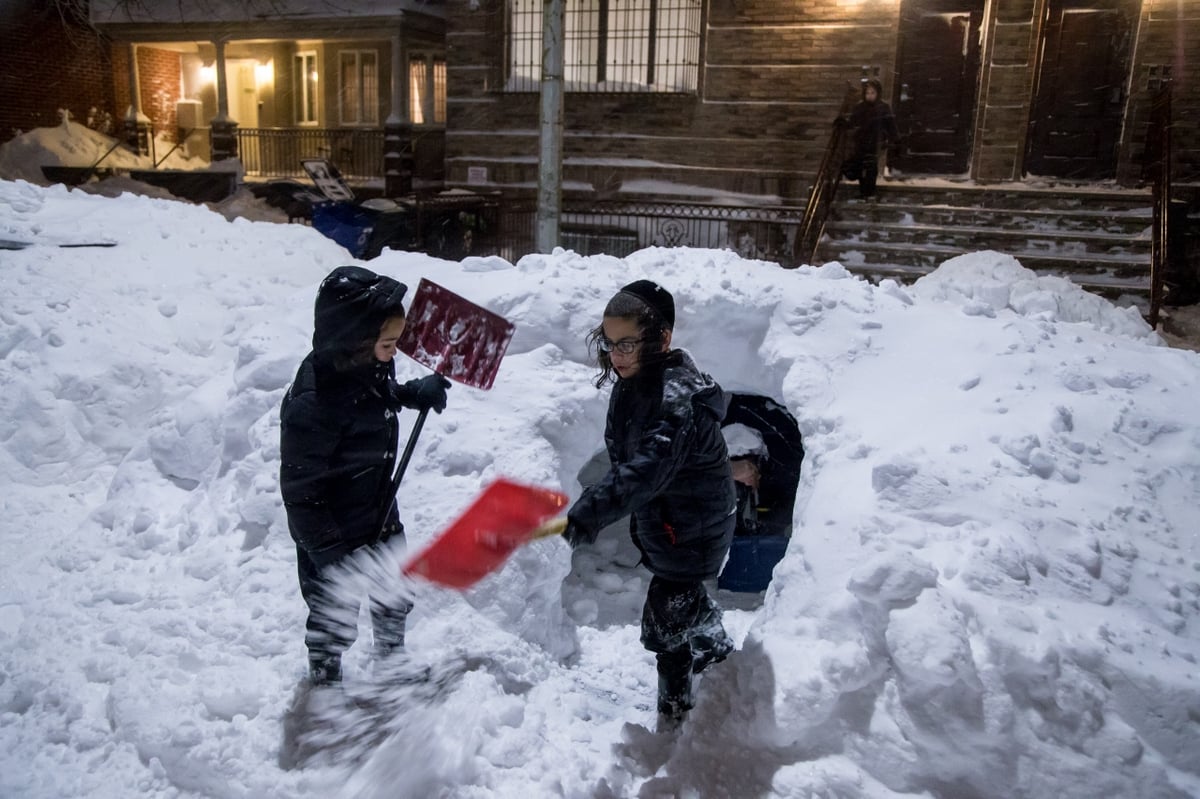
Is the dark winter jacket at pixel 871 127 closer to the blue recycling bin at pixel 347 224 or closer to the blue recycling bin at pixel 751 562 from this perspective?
the blue recycling bin at pixel 347 224

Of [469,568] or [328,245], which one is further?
[328,245]

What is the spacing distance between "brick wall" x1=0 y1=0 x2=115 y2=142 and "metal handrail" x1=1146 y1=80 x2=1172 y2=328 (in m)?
19.8

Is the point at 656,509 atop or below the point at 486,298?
below

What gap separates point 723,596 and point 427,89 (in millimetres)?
16282

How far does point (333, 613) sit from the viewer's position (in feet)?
10.4

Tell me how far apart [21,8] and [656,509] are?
22.6 metres

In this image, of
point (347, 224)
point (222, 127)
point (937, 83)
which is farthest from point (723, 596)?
point (222, 127)

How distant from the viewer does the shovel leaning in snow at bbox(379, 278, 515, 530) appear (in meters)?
3.43

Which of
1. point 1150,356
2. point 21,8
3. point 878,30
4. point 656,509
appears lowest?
point 656,509

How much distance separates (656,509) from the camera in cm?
304

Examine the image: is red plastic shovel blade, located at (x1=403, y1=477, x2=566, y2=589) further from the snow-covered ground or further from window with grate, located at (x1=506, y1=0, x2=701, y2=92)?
window with grate, located at (x1=506, y1=0, x2=701, y2=92)

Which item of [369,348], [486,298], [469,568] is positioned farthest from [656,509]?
[486,298]

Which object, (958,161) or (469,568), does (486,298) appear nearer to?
(469,568)

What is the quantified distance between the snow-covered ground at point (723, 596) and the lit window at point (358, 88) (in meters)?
15.1
